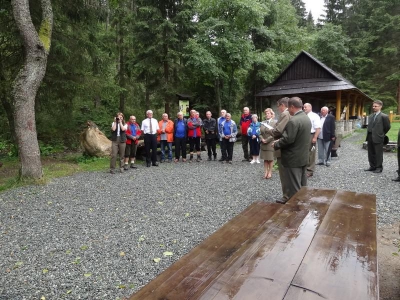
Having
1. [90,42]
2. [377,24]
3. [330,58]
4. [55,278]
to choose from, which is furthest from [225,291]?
[377,24]

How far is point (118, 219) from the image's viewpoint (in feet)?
16.7

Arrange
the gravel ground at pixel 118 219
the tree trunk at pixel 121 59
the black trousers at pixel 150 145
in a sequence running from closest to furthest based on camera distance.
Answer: the gravel ground at pixel 118 219 < the black trousers at pixel 150 145 < the tree trunk at pixel 121 59

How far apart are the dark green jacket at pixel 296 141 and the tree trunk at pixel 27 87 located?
6.25 metres

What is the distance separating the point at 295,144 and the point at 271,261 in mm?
3243

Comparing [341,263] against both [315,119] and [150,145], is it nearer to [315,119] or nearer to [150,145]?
[315,119]

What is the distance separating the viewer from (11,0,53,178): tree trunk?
728cm

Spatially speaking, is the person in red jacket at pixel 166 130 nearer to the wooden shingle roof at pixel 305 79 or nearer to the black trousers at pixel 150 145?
the black trousers at pixel 150 145

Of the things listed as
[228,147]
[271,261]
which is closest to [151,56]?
[228,147]

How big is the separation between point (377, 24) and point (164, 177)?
38044 mm

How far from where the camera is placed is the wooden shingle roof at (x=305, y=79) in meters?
19.7

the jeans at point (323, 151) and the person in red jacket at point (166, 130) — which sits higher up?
the person in red jacket at point (166, 130)

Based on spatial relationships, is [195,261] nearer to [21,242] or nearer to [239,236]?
[239,236]

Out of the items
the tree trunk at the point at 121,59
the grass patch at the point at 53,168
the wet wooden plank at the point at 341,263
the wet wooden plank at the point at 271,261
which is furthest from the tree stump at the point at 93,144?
the wet wooden plank at the point at 341,263

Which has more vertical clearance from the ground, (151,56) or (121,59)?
(121,59)
